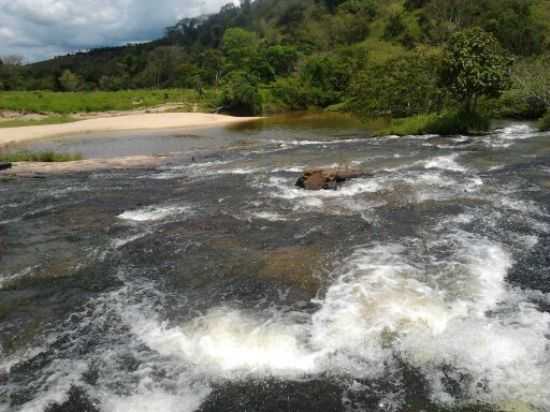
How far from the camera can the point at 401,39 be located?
114 meters

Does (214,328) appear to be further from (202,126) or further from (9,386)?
(202,126)

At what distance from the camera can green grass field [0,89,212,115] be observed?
7744 centimetres

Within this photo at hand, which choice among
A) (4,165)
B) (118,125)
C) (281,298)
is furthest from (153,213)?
(118,125)

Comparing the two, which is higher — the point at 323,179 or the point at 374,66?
the point at 374,66

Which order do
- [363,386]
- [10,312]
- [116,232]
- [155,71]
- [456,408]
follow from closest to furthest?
[456,408]
[363,386]
[10,312]
[116,232]
[155,71]

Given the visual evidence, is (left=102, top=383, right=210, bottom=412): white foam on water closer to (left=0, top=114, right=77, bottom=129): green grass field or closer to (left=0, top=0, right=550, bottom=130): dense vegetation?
(left=0, top=0, right=550, bottom=130): dense vegetation

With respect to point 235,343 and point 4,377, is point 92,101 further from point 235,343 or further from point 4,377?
point 235,343

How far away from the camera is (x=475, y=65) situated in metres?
35.9

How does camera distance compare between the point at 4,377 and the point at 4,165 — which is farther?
the point at 4,165

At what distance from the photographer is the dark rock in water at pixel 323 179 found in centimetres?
2170

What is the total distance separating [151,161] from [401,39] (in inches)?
3886

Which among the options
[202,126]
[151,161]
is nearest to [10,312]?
[151,161]

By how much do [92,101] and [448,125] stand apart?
6909 centimetres

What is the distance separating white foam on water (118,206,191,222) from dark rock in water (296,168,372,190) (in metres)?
5.74
